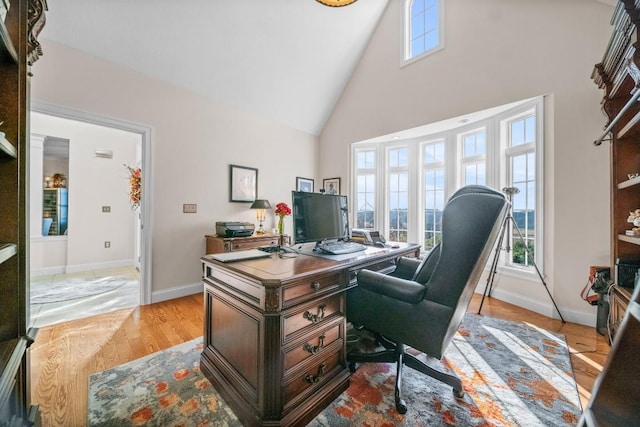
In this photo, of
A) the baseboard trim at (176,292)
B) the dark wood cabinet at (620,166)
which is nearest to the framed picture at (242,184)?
the baseboard trim at (176,292)

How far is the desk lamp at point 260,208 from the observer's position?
3746mm

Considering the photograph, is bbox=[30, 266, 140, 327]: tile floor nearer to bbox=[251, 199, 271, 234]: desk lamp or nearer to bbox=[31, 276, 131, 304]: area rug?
bbox=[31, 276, 131, 304]: area rug

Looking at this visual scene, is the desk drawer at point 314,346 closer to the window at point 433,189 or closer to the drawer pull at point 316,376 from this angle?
the drawer pull at point 316,376

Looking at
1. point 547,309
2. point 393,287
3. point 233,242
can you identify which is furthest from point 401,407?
point 233,242

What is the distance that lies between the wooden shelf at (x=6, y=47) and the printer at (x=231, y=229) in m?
2.41

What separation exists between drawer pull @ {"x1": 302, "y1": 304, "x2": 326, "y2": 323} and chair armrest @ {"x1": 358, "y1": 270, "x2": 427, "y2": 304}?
0.32 m

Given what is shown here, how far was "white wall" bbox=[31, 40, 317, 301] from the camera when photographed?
2539mm

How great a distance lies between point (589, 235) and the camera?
97.3 inches

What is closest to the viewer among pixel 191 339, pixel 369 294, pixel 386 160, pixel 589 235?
pixel 369 294

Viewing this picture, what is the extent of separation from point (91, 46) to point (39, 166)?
308 cm

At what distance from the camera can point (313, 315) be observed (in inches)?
54.5

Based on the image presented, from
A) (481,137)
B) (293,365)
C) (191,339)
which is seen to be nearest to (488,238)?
(293,365)

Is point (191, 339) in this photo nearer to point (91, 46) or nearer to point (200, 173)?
point (200, 173)

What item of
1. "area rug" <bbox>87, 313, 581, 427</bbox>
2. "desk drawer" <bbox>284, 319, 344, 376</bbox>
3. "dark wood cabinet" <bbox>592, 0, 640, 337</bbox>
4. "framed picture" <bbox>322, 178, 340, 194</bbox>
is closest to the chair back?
"area rug" <bbox>87, 313, 581, 427</bbox>
